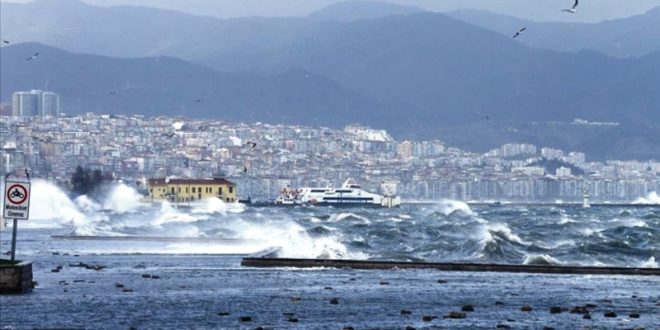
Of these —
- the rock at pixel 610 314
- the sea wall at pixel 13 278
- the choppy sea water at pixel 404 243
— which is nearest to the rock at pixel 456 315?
the rock at pixel 610 314

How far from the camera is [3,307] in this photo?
120 feet

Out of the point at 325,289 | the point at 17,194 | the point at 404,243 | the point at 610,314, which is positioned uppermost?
the point at 17,194

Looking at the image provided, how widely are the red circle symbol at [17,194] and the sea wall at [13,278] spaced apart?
1.65 m

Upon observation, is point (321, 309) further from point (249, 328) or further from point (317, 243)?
point (317, 243)

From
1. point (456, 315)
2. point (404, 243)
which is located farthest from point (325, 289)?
point (404, 243)

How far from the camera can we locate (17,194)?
136ft

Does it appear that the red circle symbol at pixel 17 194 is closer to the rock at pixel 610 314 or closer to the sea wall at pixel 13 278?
the sea wall at pixel 13 278

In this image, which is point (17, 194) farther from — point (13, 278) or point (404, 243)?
point (404, 243)

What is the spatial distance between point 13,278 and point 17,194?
2471mm

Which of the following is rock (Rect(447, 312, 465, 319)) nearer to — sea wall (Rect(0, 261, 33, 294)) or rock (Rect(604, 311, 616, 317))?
rock (Rect(604, 311, 616, 317))

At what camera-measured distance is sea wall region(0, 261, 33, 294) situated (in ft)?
130

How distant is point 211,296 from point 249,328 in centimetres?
851

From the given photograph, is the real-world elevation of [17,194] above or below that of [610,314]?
above

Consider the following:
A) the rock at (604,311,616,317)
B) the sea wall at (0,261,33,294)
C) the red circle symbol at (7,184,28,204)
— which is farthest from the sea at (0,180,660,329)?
the red circle symbol at (7,184,28,204)
